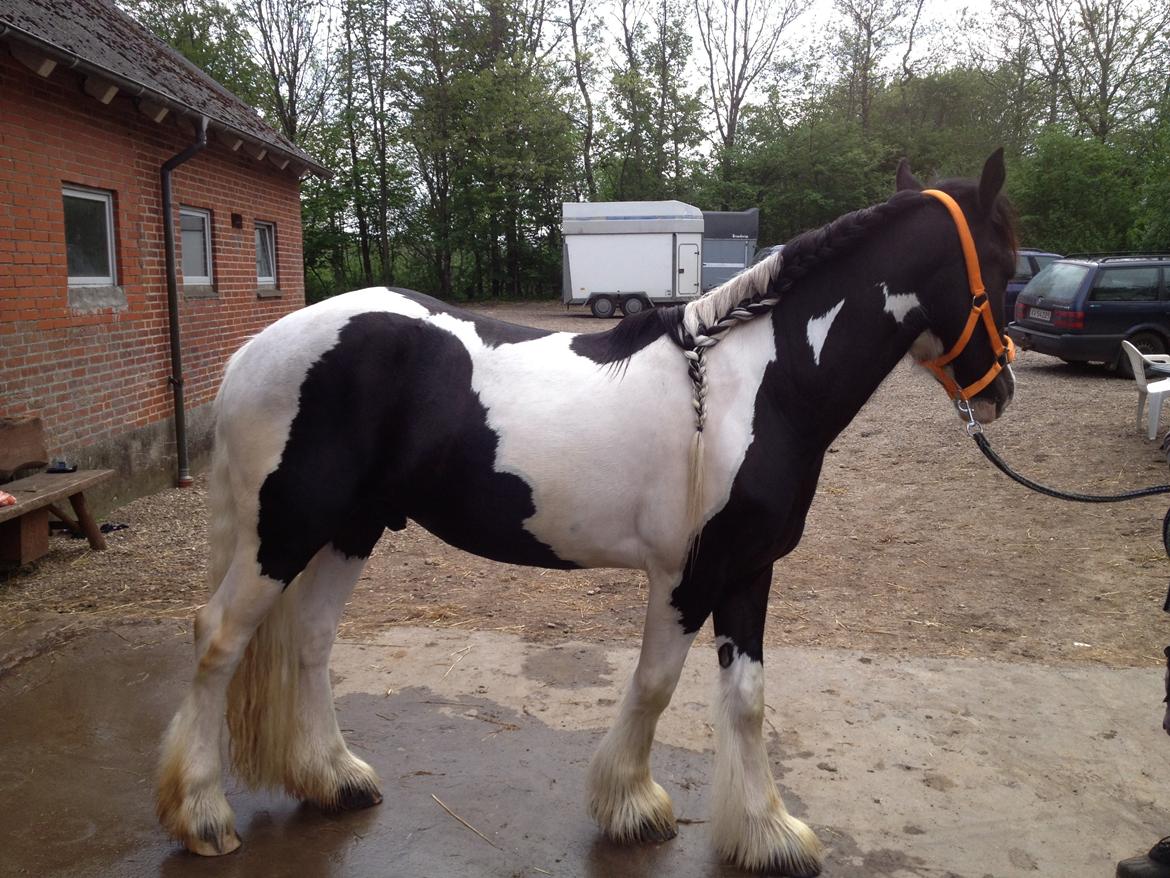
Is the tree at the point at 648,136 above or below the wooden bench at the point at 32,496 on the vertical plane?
above

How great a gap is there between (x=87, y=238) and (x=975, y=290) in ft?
21.7

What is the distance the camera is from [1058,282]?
12.6 metres

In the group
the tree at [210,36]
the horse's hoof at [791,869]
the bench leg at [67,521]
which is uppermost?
the tree at [210,36]

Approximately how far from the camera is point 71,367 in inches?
235

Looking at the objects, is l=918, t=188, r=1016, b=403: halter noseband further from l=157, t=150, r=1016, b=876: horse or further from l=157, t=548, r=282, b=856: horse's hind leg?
l=157, t=548, r=282, b=856: horse's hind leg

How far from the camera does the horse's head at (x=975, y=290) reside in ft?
7.50

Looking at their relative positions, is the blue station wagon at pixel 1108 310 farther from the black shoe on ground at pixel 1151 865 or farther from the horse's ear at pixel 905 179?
the black shoe on ground at pixel 1151 865

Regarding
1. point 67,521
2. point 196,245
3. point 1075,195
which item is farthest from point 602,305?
point 67,521

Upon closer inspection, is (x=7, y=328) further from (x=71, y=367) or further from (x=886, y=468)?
(x=886, y=468)

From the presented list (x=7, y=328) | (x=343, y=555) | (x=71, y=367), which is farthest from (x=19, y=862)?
(x=71, y=367)

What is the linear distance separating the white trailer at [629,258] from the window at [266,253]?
14156 millimetres

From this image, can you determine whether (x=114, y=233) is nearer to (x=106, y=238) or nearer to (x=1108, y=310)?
(x=106, y=238)

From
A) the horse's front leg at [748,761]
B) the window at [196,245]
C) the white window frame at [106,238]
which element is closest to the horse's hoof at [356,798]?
the horse's front leg at [748,761]

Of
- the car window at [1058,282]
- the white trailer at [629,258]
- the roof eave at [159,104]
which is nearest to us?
the roof eave at [159,104]
